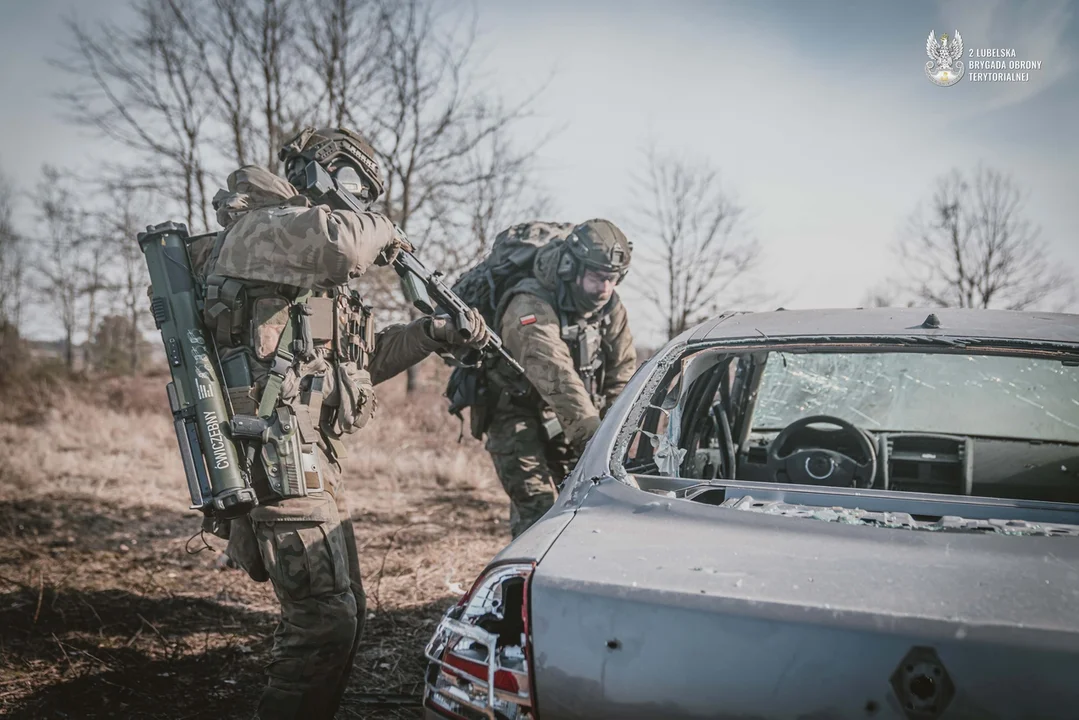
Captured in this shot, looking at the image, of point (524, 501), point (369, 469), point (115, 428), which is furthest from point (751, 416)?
point (115, 428)

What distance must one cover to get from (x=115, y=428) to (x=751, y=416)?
11184mm

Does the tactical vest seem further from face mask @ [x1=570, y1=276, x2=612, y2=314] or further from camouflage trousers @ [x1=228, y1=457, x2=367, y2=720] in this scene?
camouflage trousers @ [x1=228, y1=457, x2=367, y2=720]

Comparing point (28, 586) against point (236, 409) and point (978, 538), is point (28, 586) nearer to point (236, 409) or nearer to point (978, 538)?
point (236, 409)

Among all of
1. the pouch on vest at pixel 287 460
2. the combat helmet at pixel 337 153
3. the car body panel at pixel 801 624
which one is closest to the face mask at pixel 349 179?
the combat helmet at pixel 337 153

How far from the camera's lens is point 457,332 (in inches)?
135

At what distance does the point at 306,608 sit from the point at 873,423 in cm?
253

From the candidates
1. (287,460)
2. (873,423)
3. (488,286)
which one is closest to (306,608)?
(287,460)

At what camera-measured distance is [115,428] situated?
1152 cm

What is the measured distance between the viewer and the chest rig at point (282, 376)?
8.60 ft

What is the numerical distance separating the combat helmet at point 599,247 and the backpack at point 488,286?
0.29 meters

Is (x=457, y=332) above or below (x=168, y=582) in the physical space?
above

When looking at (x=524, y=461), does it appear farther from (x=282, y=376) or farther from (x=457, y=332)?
(x=282, y=376)

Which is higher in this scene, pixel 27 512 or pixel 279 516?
pixel 279 516

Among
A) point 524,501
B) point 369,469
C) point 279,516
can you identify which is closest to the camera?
point 279,516
